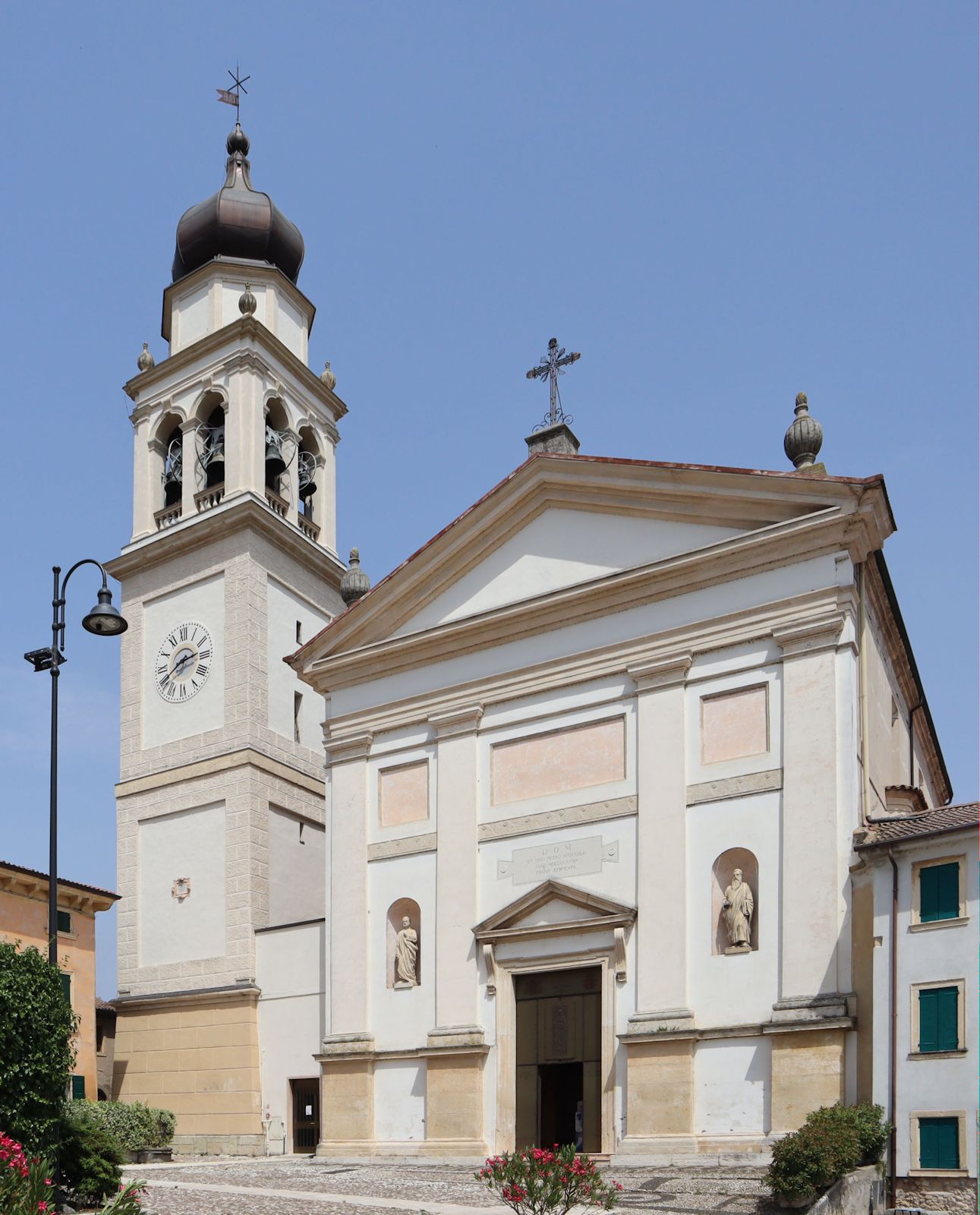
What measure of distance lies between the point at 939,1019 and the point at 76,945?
67.9ft

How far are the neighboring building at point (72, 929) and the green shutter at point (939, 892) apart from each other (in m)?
19.0

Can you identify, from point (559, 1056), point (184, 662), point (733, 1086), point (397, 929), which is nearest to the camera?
point (733, 1086)

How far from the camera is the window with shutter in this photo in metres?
17.7

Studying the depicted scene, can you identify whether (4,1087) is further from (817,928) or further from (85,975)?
(85,975)

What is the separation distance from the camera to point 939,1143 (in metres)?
17.4

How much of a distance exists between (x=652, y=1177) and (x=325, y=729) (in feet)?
36.5

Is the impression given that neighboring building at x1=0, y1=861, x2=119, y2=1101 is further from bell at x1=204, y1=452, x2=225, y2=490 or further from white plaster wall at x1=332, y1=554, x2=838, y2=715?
bell at x1=204, y1=452, x2=225, y2=490

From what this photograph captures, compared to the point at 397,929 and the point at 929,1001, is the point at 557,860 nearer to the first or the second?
the point at 397,929

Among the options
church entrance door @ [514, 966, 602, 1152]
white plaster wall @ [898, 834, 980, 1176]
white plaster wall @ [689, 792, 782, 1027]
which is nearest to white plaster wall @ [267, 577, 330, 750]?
church entrance door @ [514, 966, 602, 1152]

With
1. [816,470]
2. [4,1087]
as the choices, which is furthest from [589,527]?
[4,1087]

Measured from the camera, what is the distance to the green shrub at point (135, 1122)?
27.5m

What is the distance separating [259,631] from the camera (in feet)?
106

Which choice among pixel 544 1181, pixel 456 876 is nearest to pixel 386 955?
pixel 456 876

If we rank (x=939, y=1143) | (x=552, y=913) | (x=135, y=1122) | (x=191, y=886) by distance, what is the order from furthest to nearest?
1. (x=191, y=886)
2. (x=135, y=1122)
3. (x=552, y=913)
4. (x=939, y=1143)
